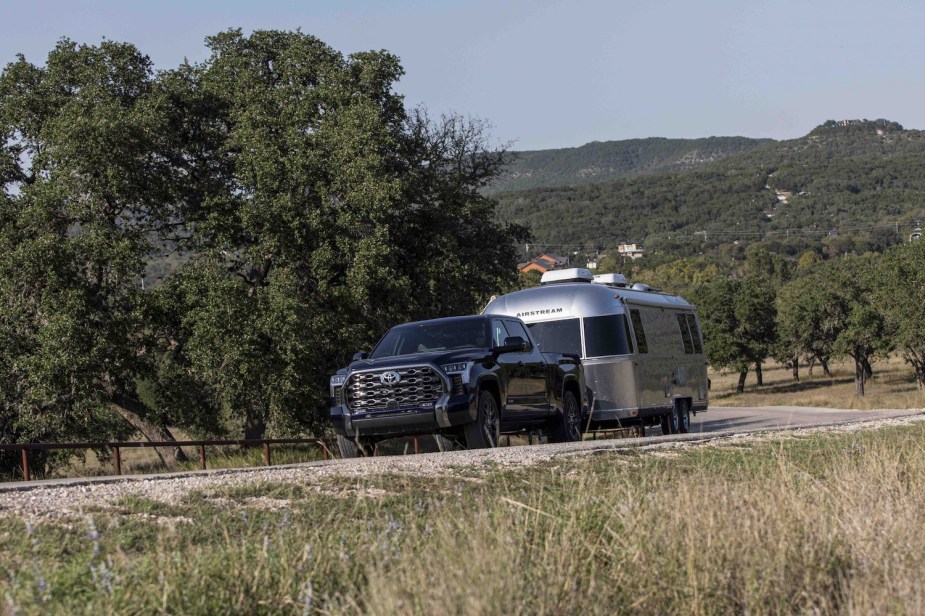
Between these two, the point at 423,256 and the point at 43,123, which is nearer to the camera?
the point at 43,123

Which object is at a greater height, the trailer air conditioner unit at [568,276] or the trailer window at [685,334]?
the trailer air conditioner unit at [568,276]

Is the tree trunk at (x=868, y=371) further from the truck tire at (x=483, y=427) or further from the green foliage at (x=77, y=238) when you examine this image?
the truck tire at (x=483, y=427)

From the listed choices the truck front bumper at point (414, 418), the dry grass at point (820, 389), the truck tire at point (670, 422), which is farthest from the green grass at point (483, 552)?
the dry grass at point (820, 389)

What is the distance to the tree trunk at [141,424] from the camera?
2909 centimetres

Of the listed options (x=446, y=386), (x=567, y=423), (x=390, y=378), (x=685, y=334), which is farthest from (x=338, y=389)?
(x=685, y=334)

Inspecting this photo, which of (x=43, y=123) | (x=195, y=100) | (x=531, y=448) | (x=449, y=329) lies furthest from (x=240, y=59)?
(x=531, y=448)

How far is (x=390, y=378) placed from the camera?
48.8 ft

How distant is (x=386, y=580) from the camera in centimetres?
554

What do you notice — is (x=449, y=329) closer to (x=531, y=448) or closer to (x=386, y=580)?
(x=531, y=448)

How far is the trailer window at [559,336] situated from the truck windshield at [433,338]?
204 inches

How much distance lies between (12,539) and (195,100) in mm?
25822

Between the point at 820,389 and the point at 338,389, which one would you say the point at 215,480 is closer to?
the point at 338,389

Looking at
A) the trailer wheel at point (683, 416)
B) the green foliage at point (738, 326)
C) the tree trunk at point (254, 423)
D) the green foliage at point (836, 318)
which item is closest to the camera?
the trailer wheel at point (683, 416)

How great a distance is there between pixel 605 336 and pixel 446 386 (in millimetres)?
7031
